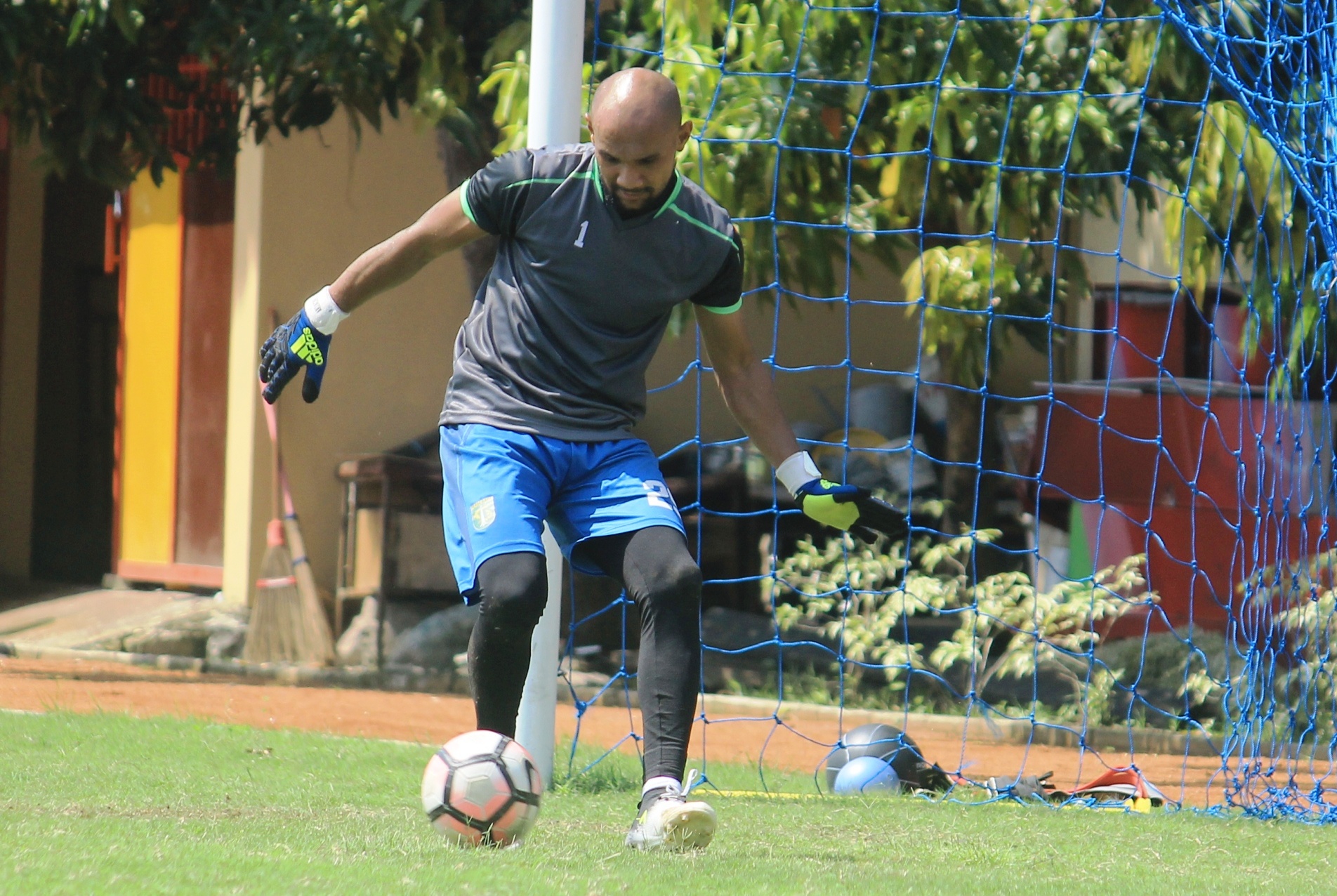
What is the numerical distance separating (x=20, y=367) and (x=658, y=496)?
31.5 feet

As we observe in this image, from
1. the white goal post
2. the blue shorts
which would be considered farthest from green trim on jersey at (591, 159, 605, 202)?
the white goal post

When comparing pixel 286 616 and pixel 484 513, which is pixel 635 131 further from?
pixel 286 616

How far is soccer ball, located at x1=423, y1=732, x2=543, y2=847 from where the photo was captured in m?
3.13

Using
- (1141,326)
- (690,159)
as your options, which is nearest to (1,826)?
(690,159)

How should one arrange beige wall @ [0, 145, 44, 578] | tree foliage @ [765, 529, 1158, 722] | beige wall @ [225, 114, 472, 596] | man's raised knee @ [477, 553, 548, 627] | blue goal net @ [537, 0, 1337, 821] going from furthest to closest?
beige wall @ [0, 145, 44, 578] < beige wall @ [225, 114, 472, 596] < tree foliage @ [765, 529, 1158, 722] < blue goal net @ [537, 0, 1337, 821] < man's raised knee @ [477, 553, 548, 627]

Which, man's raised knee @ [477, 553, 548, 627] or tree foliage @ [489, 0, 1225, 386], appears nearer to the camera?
man's raised knee @ [477, 553, 548, 627]

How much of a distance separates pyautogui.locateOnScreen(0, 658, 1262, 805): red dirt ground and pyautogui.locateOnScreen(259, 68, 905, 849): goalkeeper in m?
2.43

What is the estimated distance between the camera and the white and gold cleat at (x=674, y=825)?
3162 mm

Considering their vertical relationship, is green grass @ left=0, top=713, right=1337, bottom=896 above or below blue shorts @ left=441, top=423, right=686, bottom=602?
below

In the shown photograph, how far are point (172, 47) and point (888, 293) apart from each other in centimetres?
546

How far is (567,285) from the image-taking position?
3.49 metres

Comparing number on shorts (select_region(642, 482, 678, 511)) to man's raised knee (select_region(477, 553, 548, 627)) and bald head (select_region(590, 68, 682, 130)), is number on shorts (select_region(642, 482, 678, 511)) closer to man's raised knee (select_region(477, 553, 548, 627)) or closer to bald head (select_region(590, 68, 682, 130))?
man's raised knee (select_region(477, 553, 548, 627))

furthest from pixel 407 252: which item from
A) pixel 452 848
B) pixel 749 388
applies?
pixel 452 848

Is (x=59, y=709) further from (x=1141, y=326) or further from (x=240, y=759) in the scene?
(x=1141, y=326)
